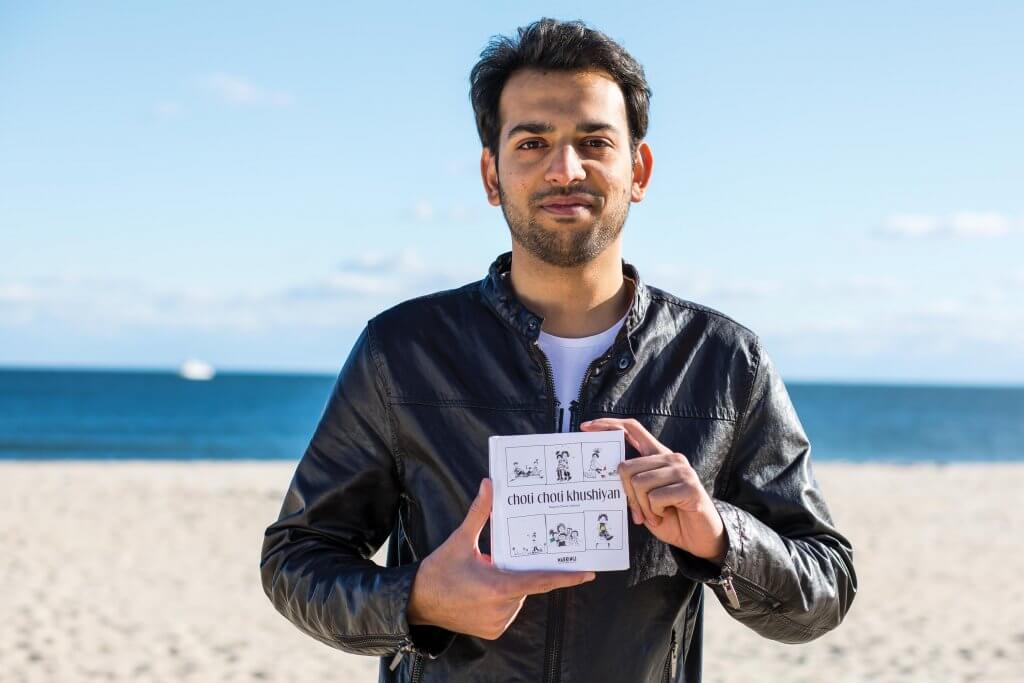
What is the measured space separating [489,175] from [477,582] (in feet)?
3.43

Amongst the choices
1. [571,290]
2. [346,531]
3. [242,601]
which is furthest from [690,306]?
[242,601]

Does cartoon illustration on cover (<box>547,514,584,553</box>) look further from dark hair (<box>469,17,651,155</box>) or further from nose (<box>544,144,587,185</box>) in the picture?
dark hair (<box>469,17,651,155</box>)

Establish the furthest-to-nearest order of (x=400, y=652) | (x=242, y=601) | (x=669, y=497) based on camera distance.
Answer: (x=242, y=601), (x=400, y=652), (x=669, y=497)

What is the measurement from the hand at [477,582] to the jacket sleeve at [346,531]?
9cm

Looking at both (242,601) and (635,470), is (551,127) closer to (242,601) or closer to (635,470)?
(635,470)

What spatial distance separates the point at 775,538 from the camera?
209cm

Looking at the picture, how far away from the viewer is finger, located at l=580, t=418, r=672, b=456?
1.99m

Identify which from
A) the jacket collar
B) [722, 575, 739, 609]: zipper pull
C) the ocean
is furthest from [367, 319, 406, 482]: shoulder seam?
the ocean

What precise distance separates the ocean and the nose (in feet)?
98.0

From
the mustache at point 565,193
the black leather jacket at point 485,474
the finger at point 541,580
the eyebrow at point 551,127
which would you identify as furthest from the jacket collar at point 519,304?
the finger at point 541,580

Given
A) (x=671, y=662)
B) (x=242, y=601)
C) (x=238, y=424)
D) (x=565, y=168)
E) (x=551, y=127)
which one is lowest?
(x=242, y=601)

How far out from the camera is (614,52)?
240 centimetres

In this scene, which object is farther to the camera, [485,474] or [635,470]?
[485,474]

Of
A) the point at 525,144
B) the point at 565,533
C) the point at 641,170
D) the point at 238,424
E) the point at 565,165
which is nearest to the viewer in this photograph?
the point at 565,533
